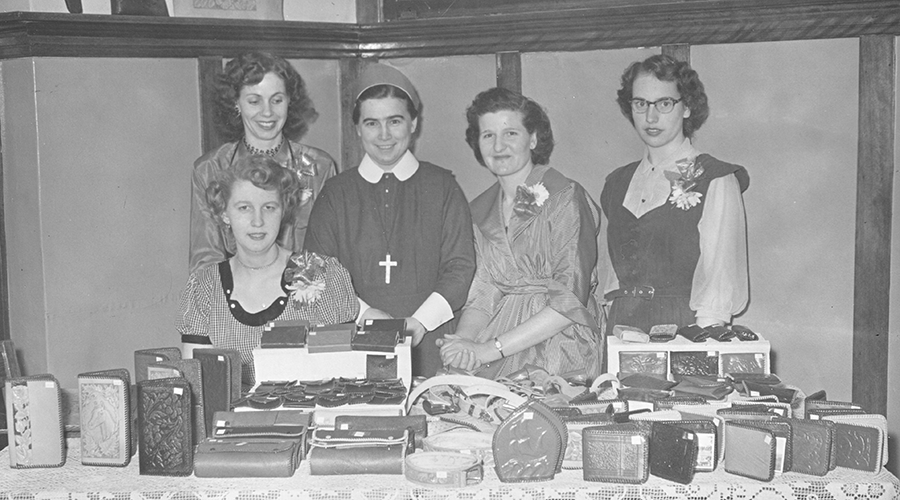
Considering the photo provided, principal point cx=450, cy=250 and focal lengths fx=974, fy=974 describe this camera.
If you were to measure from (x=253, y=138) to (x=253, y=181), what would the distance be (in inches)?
31.6

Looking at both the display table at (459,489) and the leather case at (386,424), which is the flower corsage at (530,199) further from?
the display table at (459,489)

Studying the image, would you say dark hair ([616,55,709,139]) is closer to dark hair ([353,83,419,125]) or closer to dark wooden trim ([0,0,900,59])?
dark wooden trim ([0,0,900,59])

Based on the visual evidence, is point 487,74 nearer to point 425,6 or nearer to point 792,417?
point 425,6

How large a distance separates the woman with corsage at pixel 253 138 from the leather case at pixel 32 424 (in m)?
1.51

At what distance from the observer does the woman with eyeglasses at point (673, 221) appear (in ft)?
12.7

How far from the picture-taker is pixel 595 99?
15.1 feet

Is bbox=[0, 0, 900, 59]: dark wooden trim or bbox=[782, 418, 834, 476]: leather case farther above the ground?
bbox=[0, 0, 900, 59]: dark wooden trim

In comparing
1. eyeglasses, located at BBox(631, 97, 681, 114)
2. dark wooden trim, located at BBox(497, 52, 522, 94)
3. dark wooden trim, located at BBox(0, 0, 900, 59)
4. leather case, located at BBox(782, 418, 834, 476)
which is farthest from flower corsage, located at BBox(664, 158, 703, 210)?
leather case, located at BBox(782, 418, 834, 476)

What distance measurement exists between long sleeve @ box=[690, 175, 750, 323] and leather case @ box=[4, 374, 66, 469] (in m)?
2.42

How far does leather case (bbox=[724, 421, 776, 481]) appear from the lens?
2361 mm

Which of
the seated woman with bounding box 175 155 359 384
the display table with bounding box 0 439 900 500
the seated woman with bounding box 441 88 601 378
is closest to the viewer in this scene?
the display table with bounding box 0 439 900 500

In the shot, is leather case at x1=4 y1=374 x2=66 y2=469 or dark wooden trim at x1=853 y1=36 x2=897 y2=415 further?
dark wooden trim at x1=853 y1=36 x2=897 y2=415

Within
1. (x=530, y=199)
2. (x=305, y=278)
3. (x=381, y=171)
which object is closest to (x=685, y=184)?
(x=530, y=199)

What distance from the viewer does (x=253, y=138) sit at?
4191mm
